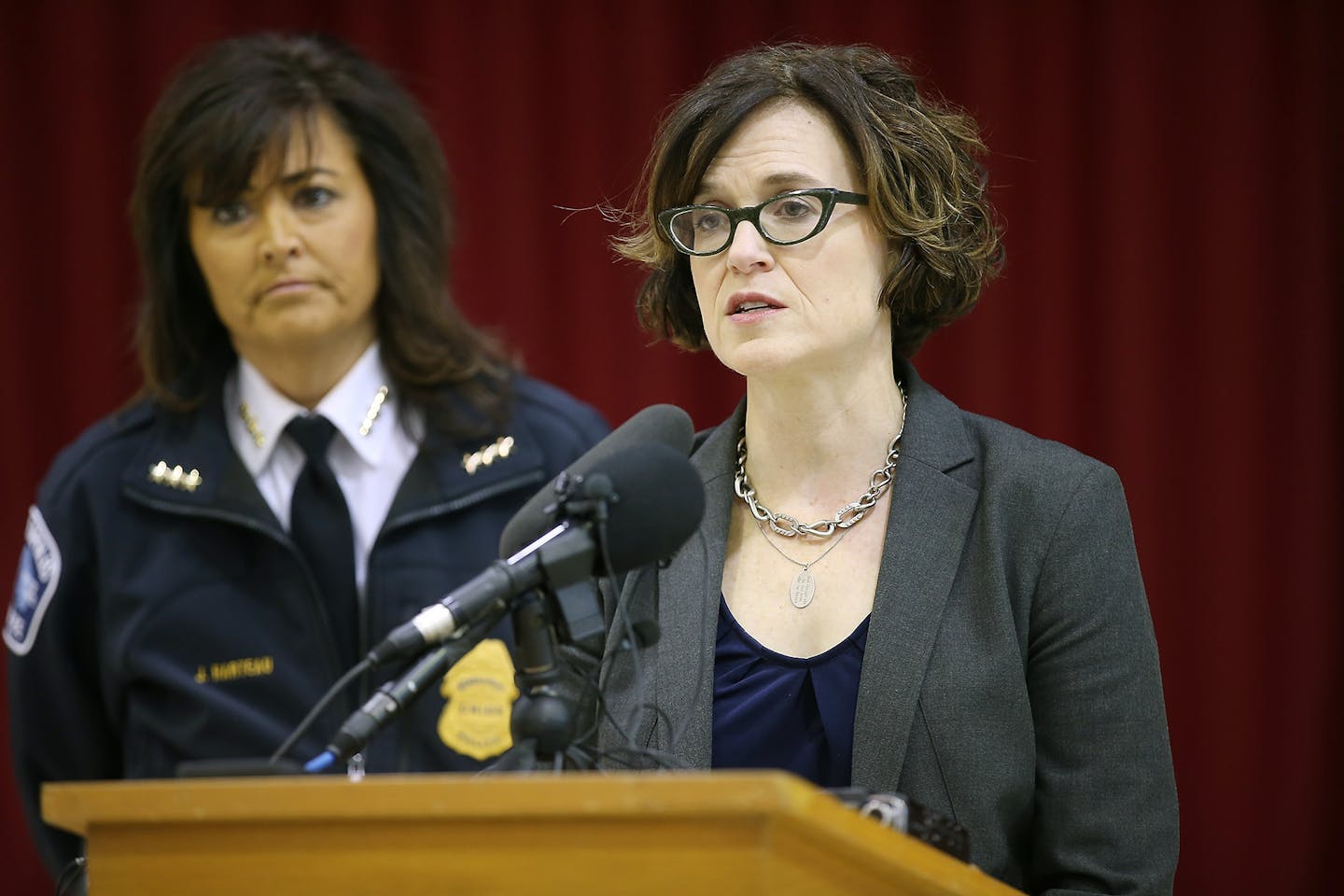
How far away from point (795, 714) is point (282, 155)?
1451mm

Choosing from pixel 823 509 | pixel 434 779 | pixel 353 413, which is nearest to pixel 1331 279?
pixel 823 509

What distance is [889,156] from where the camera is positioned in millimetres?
1946

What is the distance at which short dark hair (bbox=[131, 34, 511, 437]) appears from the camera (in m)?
2.70

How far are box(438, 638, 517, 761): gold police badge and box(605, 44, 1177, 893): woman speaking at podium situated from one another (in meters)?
0.72

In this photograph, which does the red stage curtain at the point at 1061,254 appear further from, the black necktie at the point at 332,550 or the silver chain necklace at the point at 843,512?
the silver chain necklace at the point at 843,512

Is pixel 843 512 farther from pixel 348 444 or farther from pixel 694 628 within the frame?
pixel 348 444

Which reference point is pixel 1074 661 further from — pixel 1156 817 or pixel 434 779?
pixel 434 779

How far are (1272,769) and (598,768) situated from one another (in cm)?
234

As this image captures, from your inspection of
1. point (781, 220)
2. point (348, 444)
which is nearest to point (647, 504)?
point (781, 220)

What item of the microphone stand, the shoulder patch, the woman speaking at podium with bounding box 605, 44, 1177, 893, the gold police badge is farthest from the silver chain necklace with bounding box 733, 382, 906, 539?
the shoulder patch

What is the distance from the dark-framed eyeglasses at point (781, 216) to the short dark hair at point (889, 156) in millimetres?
46

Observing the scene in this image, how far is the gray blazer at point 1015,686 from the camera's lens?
1.74 m

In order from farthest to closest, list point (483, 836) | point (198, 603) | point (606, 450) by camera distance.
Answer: point (198, 603)
point (606, 450)
point (483, 836)

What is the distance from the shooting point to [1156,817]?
1.73 meters
